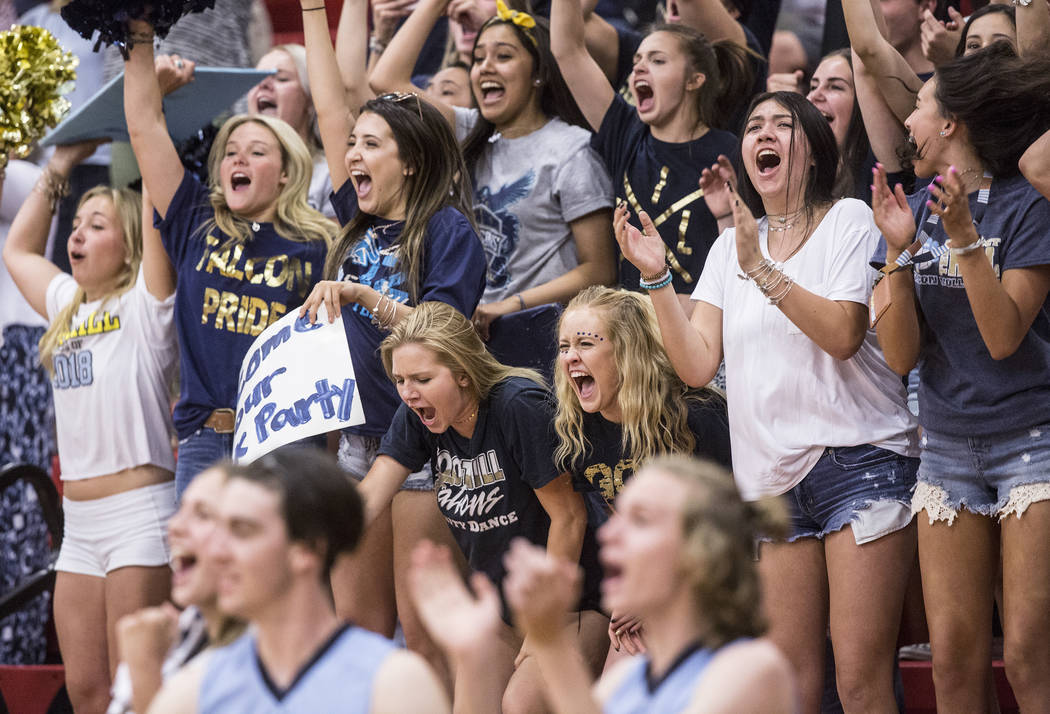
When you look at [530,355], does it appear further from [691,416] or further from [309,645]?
[309,645]

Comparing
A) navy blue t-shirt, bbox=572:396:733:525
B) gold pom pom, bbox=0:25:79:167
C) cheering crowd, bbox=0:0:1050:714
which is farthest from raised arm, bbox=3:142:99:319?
navy blue t-shirt, bbox=572:396:733:525

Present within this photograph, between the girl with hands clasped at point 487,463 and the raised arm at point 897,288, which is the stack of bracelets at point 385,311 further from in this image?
the raised arm at point 897,288

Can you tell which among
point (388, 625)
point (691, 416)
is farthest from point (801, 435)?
point (388, 625)

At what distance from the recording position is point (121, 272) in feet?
14.5

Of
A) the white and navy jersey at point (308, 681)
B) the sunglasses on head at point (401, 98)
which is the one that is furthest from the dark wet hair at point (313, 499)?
the sunglasses on head at point (401, 98)

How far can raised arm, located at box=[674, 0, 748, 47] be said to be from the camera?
4.22 metres

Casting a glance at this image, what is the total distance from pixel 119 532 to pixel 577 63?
2.00 m

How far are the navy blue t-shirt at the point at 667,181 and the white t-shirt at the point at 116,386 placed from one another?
1.48 m

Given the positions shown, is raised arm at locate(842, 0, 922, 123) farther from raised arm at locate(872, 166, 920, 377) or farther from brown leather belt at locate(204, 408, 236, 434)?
brown leather belt at locate(204, 408, 236, 434)

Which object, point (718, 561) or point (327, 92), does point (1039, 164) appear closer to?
point (718, 561)

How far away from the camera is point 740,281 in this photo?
3.22m

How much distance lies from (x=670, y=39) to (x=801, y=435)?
1.53 metres

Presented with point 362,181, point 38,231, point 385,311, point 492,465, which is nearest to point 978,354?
point 492,465

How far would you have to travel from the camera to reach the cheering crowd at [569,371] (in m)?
1.91
